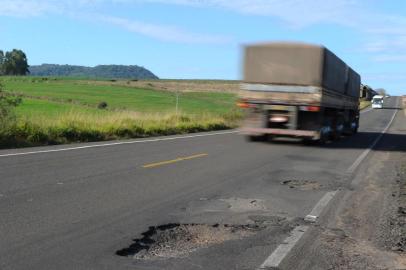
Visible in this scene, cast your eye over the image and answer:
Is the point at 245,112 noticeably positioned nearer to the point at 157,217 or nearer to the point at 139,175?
the point at 139,175

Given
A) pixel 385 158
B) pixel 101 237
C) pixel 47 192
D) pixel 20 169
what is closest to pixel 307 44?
pixel 385 158

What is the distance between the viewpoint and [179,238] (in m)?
6.08

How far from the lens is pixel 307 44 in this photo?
60.2ft

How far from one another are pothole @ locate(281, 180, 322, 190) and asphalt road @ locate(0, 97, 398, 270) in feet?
0.06

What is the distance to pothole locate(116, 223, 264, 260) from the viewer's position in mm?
5469

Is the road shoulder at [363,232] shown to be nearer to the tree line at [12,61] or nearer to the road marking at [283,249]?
the road marking at [283,249]

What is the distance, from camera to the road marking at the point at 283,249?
5191 millimetres

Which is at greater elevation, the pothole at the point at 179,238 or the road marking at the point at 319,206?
the road marking at the point at 319,206

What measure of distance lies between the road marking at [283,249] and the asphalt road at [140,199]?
0.08 m

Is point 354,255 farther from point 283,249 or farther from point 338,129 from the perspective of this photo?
point 338,129

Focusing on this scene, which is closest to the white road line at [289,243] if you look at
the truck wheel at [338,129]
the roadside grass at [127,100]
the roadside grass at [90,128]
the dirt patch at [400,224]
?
the dirt patch at [400,224]

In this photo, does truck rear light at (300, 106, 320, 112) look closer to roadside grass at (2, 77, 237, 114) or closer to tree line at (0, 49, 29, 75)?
roadside grass at (2, 77, 237, 114)

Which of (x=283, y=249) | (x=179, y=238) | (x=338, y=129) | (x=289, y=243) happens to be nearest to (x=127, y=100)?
(x=338, y=129)

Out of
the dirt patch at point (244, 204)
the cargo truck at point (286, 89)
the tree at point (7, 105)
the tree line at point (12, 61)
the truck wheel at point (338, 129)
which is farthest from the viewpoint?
the tree line at point (12, 61)
